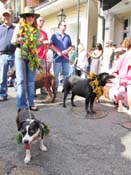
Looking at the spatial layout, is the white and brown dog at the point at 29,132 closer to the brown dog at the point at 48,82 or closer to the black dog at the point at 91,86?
→ the black dog at the point at 91,86

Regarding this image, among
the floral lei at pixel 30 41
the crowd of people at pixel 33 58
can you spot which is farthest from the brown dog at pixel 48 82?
the floral lei at pixel 30 41

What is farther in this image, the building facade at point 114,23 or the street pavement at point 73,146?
the building facade at point 114,23

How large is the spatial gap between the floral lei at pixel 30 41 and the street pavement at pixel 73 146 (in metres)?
1.01

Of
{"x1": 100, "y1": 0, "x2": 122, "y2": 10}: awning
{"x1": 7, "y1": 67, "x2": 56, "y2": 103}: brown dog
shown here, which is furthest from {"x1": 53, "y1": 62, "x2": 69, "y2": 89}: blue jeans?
{"x1": 100, "y1": 0, "x2": 122, "y2": 10}: awning

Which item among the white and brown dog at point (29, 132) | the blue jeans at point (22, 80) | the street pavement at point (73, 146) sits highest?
the blue jeans at point (22, 80)

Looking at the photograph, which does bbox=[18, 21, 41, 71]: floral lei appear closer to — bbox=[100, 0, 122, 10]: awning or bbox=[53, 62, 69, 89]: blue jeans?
bbox=[53, 62, 69, 89]: blue jeans

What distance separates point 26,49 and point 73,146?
211 centimetres

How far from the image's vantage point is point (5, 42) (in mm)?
6508

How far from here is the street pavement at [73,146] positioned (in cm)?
348

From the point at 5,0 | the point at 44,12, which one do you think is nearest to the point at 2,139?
the point at 44,12

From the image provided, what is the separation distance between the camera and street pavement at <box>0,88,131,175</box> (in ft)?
11.4

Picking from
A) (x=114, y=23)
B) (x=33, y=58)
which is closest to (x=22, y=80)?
(x=33, y=58)

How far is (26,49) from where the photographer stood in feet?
17.8

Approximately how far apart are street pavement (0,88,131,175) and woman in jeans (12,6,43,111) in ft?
2.08
